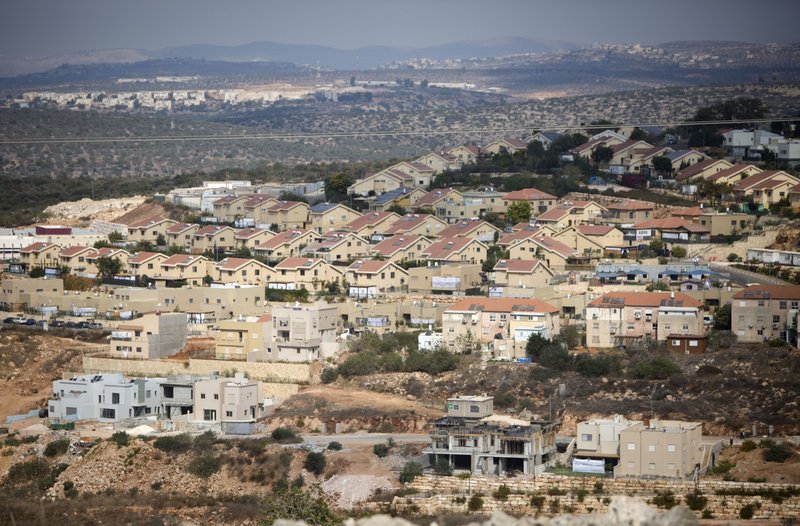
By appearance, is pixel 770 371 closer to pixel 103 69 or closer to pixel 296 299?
pixel 296 299

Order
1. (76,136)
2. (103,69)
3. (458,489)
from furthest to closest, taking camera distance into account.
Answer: (103,69) < (76,136) < (458,489)

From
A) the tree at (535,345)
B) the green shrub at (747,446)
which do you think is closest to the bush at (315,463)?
the tree at (535,345)

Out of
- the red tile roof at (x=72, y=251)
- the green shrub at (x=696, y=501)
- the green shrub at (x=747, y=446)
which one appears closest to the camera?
the green shrub at (x=696, y=501)

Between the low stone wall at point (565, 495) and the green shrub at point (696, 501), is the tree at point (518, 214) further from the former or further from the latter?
the green shrub at point (696, 501)

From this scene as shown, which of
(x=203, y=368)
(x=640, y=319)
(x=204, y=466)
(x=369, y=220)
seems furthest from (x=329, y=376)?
(x=369, y=220)

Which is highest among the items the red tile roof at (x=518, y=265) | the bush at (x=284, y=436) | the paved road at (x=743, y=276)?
the red tile roof at (x=518, y=265)

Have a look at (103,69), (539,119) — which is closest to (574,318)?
(539,119)

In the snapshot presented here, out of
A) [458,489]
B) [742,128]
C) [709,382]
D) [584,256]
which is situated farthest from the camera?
[742,128]
